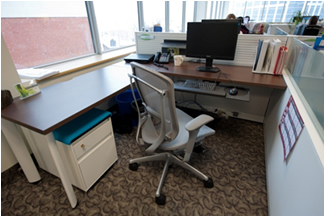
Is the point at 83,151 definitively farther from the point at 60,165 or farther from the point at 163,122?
the point at 163,122

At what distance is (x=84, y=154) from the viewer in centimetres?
125

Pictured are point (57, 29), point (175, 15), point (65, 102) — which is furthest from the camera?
point (175, 15)

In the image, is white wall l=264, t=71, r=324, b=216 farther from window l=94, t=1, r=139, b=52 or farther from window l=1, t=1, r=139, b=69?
window l=94, t=1, r=139, b=52

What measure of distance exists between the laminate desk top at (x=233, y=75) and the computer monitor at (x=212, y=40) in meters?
0.12

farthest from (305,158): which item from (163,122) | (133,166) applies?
(133,166)

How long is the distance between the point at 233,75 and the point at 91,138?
4.64ft

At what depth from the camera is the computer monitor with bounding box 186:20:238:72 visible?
162cm

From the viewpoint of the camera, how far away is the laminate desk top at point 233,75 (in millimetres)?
1458

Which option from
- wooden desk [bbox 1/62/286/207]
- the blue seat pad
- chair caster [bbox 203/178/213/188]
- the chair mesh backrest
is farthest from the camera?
chair caster [bbox 203/178/213/188]

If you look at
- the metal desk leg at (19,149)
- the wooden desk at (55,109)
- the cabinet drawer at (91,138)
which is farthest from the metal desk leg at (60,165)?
the metal desk leg at (19,149)

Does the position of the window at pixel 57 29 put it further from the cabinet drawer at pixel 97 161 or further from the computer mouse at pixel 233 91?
the computer mouse at pixel 233 91

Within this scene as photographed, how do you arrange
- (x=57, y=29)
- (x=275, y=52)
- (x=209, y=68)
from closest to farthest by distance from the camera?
(x=275, y=52) → (x=209, y=68) → (x=57, y=29)

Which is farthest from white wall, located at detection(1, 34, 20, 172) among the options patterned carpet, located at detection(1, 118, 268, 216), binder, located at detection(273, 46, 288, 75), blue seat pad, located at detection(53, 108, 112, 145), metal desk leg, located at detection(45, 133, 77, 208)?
binder, located at detection(273, 46, 288, 75)

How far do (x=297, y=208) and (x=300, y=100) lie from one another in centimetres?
63
